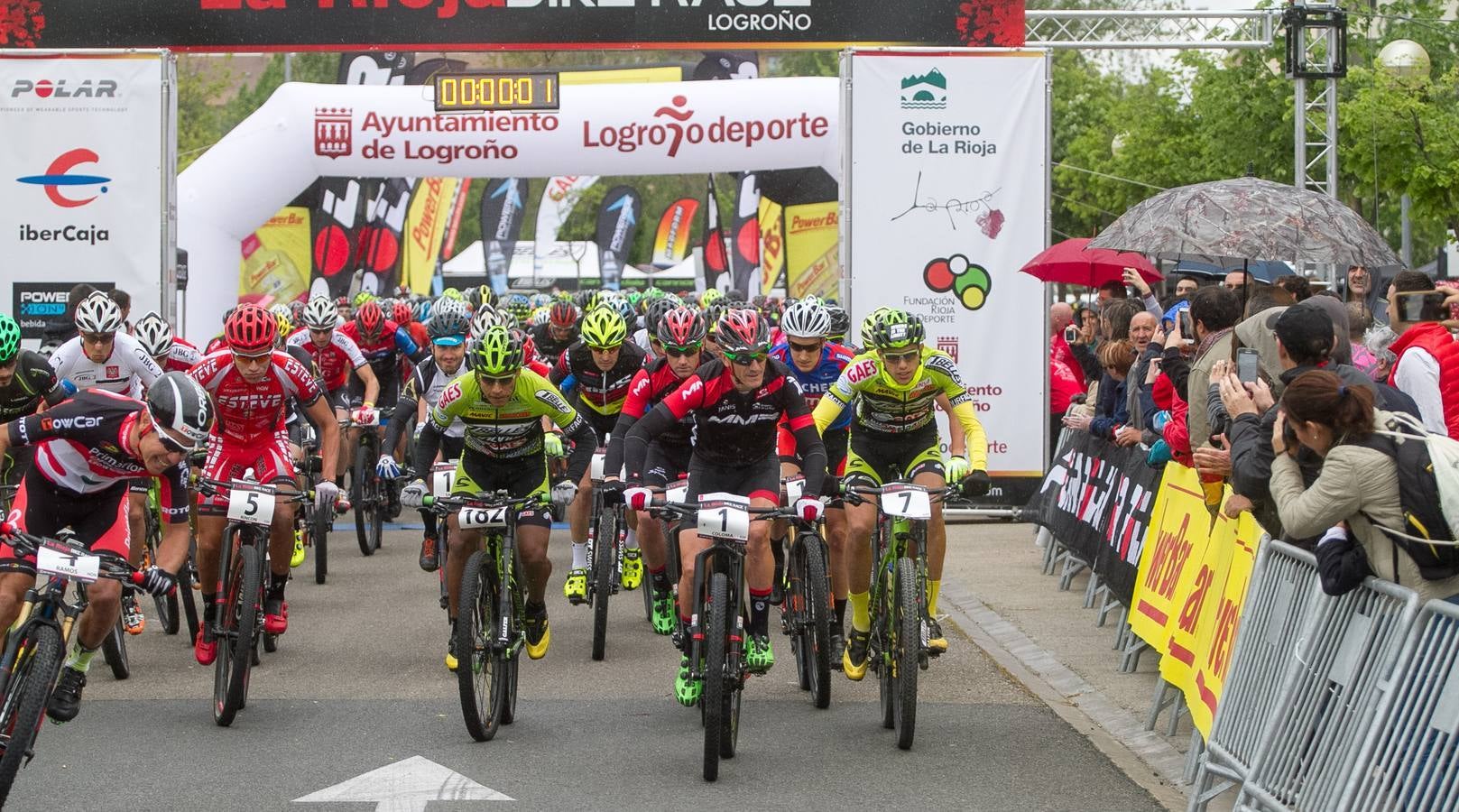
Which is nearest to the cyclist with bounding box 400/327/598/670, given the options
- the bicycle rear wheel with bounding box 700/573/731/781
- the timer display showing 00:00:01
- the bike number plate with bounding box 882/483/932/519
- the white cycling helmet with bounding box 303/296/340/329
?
the bicycle rear wheel with bounding box 700/573/731/781

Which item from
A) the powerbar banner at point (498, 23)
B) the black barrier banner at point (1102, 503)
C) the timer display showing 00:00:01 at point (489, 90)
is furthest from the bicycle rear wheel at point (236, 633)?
the timer display showing 00:00:01 at point (489, 90)

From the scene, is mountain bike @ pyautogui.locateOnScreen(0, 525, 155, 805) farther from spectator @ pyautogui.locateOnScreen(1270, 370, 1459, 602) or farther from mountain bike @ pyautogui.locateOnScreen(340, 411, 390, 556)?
mountain bike @ pyautogui.locateOnScreen(340, 411, 390, 556)

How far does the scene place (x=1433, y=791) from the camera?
15.7 ft

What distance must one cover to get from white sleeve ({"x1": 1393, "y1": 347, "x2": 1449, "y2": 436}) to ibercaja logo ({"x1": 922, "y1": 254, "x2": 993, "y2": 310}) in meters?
7.92

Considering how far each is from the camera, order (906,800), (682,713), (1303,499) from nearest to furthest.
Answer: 1. (1303,499)
2. (906,800)
3. (682,713)

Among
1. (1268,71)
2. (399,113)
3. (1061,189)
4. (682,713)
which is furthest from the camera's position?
(1061,189)

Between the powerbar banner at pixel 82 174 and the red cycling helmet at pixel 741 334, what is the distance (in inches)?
358

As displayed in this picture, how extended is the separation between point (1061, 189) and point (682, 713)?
42.3m

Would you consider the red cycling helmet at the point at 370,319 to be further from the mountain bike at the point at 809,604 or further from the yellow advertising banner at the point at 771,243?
the yellow advertising banner at the point at 771,243

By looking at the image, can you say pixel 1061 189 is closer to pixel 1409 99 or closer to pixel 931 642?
pixel 1409 99

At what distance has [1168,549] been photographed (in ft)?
28.3

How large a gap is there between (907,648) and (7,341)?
4.68 metres

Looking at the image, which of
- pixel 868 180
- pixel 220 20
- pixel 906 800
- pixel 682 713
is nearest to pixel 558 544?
pixel 868 180

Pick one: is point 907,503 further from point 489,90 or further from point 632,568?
point 489,90
